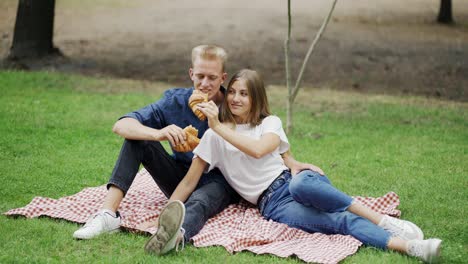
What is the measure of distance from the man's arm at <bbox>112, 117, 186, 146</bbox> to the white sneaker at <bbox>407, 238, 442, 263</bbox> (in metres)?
1.59

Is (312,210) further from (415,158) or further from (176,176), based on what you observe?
(415,158)

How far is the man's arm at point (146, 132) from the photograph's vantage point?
4.88 meters

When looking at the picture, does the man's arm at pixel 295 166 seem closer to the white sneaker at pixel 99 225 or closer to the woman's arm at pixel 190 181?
the woman's arm at pixel 190 181

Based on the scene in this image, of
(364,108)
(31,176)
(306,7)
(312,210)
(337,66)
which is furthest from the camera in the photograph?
(306,7)

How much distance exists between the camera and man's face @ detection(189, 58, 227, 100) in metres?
5.25

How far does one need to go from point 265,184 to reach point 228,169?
0.28m

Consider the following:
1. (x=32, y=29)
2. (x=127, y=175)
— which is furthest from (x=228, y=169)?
(x=32, y=29)

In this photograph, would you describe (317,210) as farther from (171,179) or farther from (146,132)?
(146,132)

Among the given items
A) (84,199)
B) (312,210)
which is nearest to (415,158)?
(312,210)

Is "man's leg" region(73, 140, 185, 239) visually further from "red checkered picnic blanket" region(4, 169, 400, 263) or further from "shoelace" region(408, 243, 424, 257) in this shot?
"shoelace" region(408, 243, 424, 257)

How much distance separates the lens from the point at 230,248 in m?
4.71

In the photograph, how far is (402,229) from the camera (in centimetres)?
476

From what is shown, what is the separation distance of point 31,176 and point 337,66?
9.14 meters

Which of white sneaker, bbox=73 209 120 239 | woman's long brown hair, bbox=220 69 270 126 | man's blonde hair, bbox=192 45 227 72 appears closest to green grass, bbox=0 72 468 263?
white sneaker, bbox=73 209 120 239
